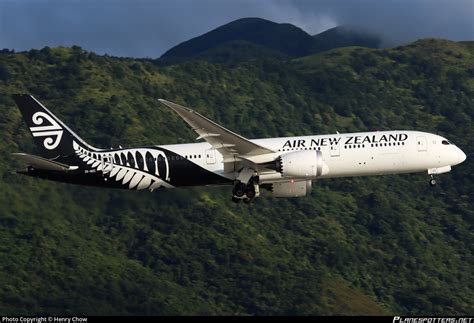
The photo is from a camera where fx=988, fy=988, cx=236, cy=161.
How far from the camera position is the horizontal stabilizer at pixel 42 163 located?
59.7m

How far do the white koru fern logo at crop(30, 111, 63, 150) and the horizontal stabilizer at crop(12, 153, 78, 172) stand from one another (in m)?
2.41

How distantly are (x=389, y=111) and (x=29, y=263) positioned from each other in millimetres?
85378

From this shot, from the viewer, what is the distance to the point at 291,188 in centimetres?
6531

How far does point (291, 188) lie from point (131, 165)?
35.0ft

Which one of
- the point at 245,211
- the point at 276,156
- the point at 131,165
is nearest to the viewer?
the point at 276,156

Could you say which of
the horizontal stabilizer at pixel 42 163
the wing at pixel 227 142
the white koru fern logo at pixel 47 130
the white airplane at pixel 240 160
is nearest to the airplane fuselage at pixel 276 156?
the white airplane at pixel 240 160

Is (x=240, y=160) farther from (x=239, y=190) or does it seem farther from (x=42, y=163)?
(x=42, y=163)

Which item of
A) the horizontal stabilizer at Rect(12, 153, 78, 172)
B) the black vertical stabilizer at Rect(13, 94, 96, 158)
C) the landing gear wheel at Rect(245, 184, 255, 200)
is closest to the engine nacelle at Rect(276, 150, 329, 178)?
the landing gear wheel at Rect(245, 184, 255, 200)

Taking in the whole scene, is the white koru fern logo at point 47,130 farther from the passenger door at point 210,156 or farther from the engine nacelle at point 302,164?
the engine nacelle at point 302,164

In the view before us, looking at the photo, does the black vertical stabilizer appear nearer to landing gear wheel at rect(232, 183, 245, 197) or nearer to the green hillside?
the green hillside

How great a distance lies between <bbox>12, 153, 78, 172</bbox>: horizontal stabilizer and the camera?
59656mm

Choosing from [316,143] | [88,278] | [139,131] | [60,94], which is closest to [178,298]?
[88,278]

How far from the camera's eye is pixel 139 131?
11319cm

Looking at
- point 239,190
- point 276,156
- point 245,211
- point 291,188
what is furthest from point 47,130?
point 245,211
